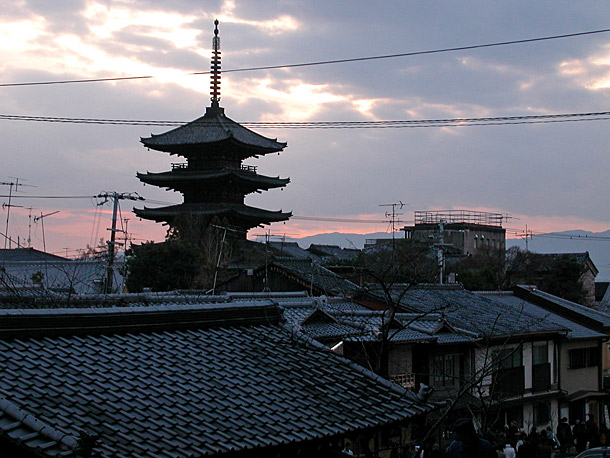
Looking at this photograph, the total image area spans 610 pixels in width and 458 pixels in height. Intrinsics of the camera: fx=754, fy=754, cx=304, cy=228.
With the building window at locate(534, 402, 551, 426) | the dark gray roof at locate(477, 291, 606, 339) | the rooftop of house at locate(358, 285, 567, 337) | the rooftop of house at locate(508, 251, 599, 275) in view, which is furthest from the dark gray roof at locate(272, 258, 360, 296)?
the rooftop of house at locate(508, 251, 599, 275)

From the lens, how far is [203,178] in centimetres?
5353

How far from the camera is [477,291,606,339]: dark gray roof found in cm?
3221

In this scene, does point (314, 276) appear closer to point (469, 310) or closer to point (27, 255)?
point (469, 310)

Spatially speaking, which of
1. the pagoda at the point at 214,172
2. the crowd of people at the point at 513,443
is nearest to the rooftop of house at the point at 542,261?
the pagoda at the point at 214,172

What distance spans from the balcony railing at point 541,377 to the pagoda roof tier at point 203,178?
28810mm

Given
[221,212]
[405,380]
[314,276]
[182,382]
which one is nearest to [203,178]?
[221,212]

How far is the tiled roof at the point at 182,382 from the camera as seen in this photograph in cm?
677

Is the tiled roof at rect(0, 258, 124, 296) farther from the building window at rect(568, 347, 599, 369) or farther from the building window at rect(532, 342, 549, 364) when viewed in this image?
the building window at rect(568, 347, 599, 369)

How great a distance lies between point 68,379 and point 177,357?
1589 millimetres

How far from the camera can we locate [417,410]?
30.0 feet

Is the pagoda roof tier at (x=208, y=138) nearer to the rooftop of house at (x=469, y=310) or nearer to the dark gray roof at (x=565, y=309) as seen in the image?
the dark gray roof at (x=565, y=309)

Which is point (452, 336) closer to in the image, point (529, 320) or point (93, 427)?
point (529, 320)

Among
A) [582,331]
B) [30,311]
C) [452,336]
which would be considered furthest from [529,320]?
[30,311]

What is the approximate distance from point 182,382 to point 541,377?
24.6 meters
